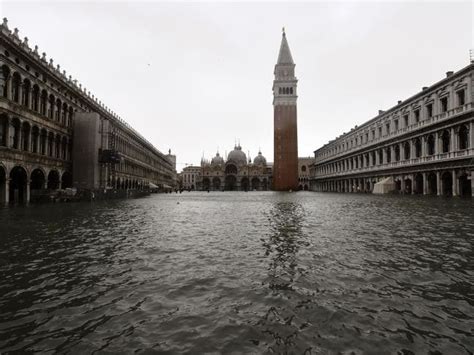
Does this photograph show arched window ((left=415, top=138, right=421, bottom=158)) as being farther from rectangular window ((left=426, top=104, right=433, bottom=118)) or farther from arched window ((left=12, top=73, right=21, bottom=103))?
arched window ((left=12, top=73, right=21, bottom=103))

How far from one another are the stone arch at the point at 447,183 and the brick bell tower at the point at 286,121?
50816 mm

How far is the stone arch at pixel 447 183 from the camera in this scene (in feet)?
121

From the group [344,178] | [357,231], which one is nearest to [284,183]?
[344,178]

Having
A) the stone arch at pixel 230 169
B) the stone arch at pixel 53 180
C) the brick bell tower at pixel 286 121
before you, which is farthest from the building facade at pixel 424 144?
the stone arch at pixel 230 169

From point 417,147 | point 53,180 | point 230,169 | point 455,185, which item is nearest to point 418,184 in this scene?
point 417,147

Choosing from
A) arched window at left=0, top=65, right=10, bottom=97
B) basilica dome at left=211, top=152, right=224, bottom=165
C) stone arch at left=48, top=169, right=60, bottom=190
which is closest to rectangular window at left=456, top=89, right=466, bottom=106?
arched window at left=0, top=65, right=10, bottom=97

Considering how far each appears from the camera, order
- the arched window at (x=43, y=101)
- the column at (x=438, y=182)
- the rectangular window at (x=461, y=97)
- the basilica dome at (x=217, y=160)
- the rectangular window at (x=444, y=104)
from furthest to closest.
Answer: the basilica dome at (x=217, y=160), the column at (x=438, y=182), the rectangular window at (x=444, y=104), the rectangular window at (x=461, y=97), the arched window at (x=43, y=101)

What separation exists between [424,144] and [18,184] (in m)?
46.4

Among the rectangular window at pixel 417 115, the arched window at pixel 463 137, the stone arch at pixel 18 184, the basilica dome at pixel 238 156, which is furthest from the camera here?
the basilica dome at pixel 238 156

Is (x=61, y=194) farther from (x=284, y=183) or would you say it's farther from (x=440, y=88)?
(x=284, y=183)

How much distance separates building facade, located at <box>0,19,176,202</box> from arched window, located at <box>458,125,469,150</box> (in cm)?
3915

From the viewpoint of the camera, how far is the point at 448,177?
37688mm

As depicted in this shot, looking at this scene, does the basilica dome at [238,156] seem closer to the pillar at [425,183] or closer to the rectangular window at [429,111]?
the rectangular window at [429,111]

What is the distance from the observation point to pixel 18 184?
30125mm
